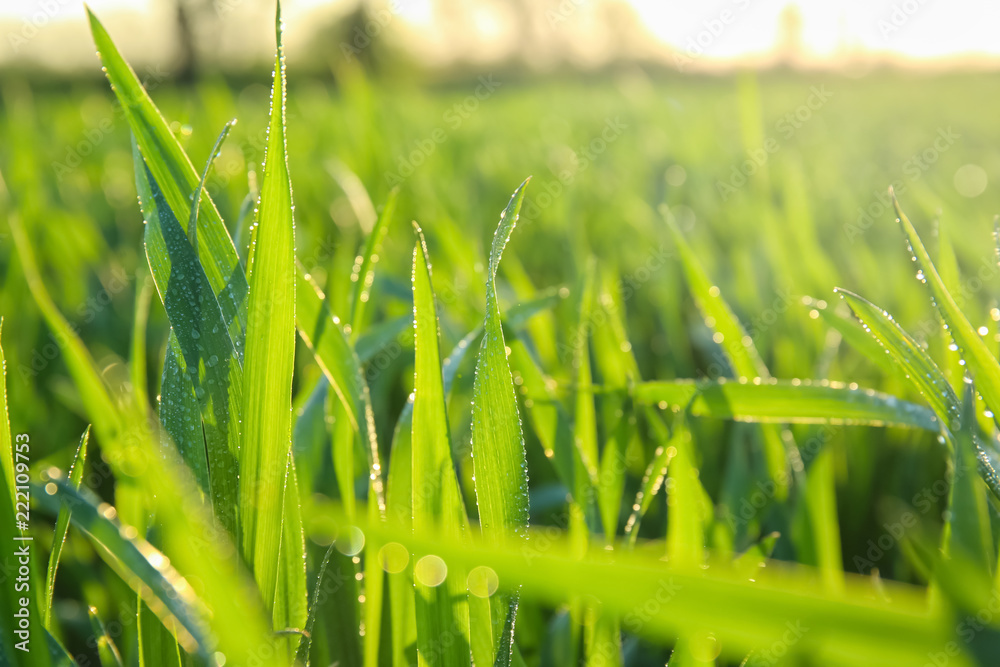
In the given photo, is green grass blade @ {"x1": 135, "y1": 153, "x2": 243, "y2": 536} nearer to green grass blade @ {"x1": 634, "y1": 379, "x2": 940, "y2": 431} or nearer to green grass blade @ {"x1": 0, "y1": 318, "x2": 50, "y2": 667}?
green grass blade @ {"x1": 0, "y1": 318, "x2": 50, "y2": 667}

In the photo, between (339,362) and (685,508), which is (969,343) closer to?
(685,508)

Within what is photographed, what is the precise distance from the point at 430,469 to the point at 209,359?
11 cm

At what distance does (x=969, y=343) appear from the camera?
315 millimetres

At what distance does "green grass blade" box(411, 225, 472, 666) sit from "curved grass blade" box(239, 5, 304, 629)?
0.18 ft

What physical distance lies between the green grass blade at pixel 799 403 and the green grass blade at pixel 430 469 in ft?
0.62

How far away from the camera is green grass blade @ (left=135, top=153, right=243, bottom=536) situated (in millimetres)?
315

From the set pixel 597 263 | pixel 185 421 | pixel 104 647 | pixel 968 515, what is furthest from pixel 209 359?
pixel 597 263

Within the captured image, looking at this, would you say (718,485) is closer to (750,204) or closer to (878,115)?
(750,204)

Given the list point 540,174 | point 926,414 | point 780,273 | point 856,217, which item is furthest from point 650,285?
point 540,174

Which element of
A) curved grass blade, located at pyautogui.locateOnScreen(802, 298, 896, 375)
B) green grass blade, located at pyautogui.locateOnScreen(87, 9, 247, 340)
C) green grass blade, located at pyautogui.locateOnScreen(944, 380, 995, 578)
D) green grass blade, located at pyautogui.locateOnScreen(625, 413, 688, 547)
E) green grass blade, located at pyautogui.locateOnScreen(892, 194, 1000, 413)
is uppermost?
green grass blade, located at pyautogui.locateOnScreen(87, 9, 247, 340)

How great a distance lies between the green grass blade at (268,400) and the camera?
286 millimetres

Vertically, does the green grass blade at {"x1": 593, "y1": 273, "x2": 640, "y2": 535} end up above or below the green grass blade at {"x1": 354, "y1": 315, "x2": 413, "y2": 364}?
below

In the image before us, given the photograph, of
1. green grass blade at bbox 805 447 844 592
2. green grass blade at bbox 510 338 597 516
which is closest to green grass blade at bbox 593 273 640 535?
green grass blade at bbox 510 338 597 516

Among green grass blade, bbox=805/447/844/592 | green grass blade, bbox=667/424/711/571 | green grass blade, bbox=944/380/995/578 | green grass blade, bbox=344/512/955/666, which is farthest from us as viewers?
green grass blade, bbox=805/447/844/592
